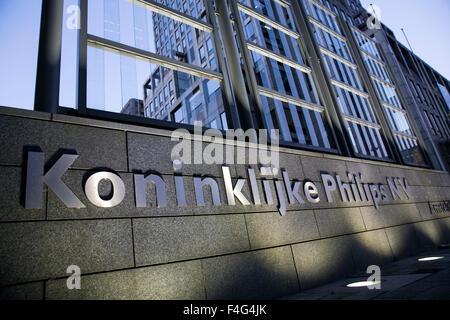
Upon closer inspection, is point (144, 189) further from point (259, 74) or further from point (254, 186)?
point (259, 74)

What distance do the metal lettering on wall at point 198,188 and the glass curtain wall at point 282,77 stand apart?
156 cm

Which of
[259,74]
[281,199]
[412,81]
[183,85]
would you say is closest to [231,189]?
[281,199]

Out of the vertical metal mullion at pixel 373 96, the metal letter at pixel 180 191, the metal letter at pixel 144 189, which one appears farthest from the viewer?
the vertical metal mullion at pixel 373 96

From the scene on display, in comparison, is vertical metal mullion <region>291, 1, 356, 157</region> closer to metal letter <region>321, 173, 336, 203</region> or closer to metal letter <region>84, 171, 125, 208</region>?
metal letter <region>321, 173, 336, 203</region>

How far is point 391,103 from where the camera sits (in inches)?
534

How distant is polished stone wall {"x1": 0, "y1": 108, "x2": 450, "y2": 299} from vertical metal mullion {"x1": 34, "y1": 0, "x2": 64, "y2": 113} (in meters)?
0.63

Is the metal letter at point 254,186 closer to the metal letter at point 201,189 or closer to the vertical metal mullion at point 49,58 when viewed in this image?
the metal letter at point 201,189

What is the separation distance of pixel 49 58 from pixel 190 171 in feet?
8.81

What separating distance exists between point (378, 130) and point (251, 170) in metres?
8.74

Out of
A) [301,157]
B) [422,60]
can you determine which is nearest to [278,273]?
[301,157]

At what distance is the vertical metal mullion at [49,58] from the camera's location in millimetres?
4023

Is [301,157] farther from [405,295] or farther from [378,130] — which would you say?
[378,130]

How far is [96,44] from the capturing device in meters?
5.03

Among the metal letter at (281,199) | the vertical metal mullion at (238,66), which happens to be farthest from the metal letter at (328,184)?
the vertical metal mullion at (238,66)
